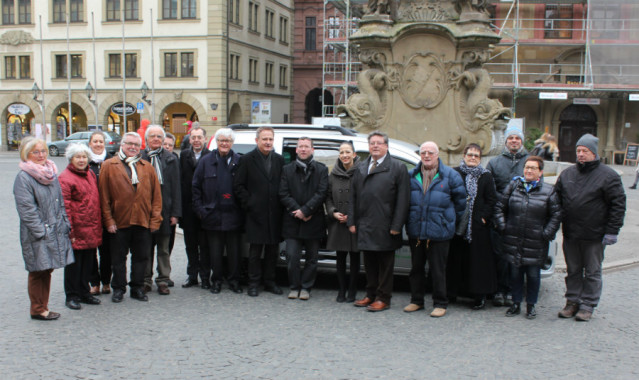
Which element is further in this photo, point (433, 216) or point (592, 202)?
point (433, 216)

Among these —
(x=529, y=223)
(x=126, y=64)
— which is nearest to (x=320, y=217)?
(x=529, y=223)

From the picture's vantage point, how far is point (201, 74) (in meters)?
44.3

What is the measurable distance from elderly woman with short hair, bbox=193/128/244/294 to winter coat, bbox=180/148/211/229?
27 cm

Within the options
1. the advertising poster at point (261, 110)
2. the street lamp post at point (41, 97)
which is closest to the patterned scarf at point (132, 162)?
the advertising poster at point (261, 110)

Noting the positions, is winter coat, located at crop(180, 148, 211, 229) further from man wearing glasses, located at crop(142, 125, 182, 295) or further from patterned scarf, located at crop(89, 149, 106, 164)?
patterned scarf, located at crop(89, 149, 106, 164)

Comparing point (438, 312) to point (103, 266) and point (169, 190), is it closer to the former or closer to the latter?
point (169, 190)

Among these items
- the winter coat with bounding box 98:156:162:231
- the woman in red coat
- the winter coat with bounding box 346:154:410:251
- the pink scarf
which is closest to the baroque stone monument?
the winter coat with bounding box 346:154:410:251

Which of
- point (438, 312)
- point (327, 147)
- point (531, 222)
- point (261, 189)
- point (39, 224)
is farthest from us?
point (327, 147)

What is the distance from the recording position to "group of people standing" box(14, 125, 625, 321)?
6676mm

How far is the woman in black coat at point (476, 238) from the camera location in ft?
22.9

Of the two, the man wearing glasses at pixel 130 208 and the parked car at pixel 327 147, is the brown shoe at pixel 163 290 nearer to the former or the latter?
the man wearing glasses at pixel 130 208

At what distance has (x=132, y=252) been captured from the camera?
745cm

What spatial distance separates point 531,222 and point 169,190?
13.5 ft

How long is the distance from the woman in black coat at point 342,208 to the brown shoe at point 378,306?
365 mm
